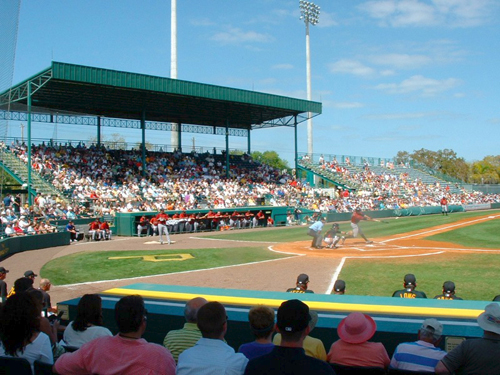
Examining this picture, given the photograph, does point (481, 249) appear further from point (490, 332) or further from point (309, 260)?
point (490, 332)

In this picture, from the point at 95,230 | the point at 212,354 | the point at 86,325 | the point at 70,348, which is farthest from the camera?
the point at 95,230

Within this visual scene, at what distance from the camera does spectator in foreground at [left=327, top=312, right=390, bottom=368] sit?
3762mm

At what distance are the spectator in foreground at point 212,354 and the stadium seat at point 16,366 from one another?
120cm

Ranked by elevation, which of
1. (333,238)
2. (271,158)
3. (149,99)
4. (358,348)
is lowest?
(333,238)

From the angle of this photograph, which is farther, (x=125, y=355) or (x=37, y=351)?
(x=37, y=351)

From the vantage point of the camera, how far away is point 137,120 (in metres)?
41.5

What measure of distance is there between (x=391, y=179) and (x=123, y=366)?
54.8m

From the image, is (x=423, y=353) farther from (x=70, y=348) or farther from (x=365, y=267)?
(x=365, y=267)

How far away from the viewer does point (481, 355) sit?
3467 millimetres

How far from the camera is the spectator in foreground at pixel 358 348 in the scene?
3.76 meters

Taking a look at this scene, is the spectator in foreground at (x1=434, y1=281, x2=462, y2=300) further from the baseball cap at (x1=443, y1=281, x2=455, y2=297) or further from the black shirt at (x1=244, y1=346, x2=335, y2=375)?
the black shirt at (x1=244, y1=346, x2=335, y2=375)

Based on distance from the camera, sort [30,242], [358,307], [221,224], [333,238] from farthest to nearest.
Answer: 1. [221,224]
2. [30,242]
3. [333,238]
4. [358,307]

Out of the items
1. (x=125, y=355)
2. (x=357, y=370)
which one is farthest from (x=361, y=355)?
(x=125, y=355)

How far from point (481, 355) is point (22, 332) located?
11.8ft
